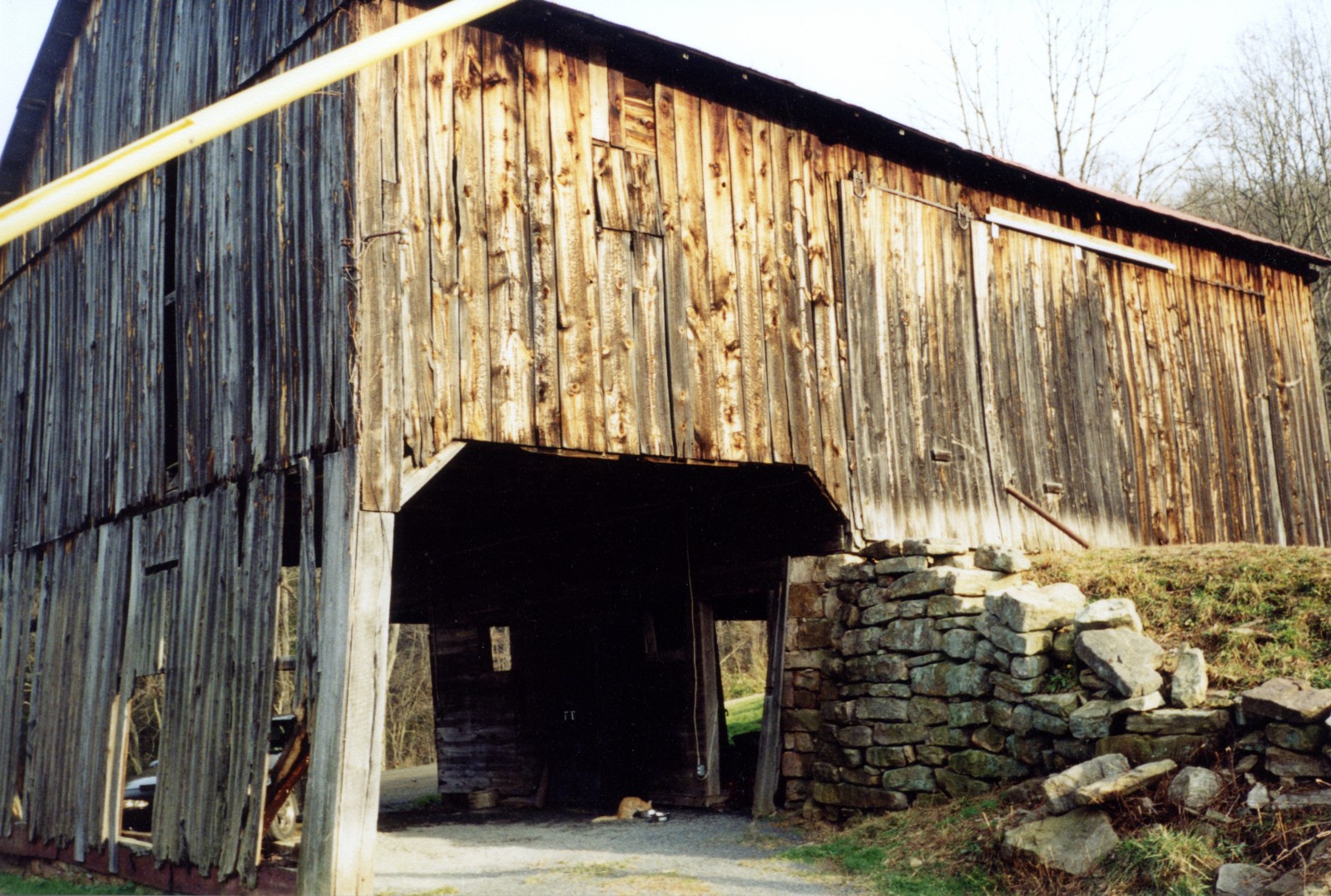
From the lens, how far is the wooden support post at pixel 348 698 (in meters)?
7.61

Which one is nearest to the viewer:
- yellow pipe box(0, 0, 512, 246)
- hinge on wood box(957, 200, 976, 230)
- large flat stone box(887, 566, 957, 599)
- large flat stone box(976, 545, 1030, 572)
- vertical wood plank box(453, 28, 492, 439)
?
yellow pipe box(0, 0, 512, 246)

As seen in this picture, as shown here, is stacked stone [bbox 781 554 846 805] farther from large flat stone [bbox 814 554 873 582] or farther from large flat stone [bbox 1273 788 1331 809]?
large flat stone [bbox 1273 788 1331 809]

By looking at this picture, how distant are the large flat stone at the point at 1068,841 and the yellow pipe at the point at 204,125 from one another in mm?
5745

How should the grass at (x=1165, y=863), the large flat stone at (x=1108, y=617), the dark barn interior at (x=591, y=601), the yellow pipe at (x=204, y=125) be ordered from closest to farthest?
the yellow pipe at (x=204, y=125), the grass at (x=1165, y=863), the large flat stone at (x=1108, y=617), the dark barn interior at (x=591, y=601)

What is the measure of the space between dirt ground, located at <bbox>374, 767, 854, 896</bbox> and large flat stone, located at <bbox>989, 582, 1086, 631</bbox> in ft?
7.61

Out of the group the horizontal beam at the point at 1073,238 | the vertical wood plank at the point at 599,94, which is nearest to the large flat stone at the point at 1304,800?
the vertical wood plank at the point at 599,94

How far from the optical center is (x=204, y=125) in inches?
122

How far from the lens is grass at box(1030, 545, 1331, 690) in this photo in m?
8.05

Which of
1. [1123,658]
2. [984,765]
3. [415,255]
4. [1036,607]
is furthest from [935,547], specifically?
[415,255]

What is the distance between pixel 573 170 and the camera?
9367 millimetres

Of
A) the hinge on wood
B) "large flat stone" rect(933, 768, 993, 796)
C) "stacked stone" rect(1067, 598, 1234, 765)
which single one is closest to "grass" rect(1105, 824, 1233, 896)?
"stacked stone" rect(1067, 598, 1234, 765)

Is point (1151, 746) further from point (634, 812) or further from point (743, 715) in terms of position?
point (743, 715)

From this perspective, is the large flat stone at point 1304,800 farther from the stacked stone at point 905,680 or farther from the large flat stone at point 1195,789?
the stacked stone at point 905,680

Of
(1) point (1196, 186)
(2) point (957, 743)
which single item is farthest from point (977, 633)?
(1) point (1196, 186)
